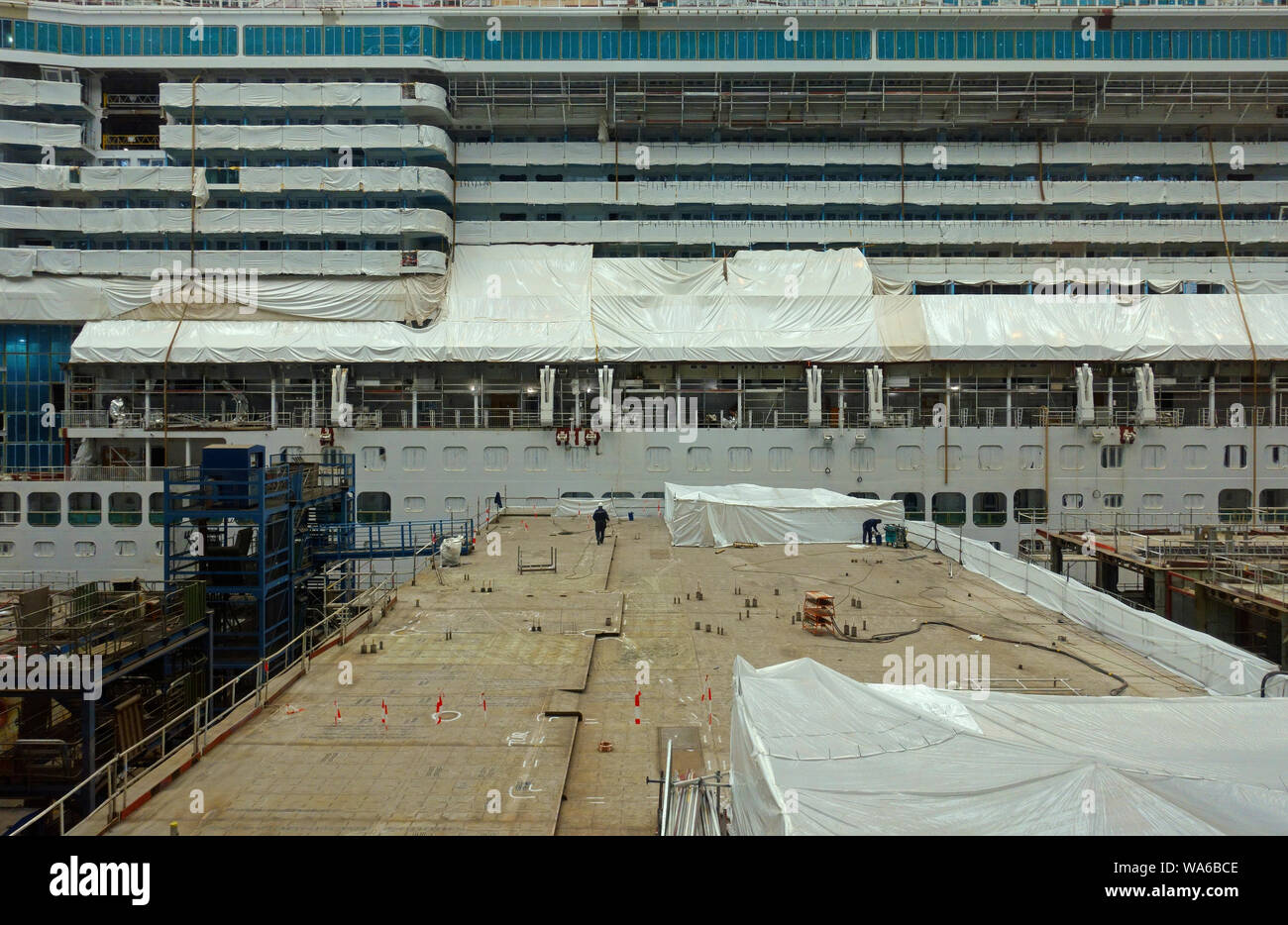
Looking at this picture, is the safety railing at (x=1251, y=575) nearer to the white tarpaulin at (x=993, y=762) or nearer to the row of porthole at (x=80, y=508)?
the white tarpaulin at (x=993, y=762)

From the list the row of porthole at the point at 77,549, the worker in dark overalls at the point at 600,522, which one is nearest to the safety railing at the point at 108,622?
the worker in dark overalls at the point at 600,522

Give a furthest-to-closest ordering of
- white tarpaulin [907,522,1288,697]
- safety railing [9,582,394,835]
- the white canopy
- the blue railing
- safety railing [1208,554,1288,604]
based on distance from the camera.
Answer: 1. the white canopy
2. the blue railing
3. safety railing [1208,554,1288,604]
4. white tarpaulin [907,522,1288,697]
5. safety railing [9,582,394,835]

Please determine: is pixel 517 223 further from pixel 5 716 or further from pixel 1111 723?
pixel 1111 723

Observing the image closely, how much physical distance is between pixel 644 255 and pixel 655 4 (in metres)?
11.6

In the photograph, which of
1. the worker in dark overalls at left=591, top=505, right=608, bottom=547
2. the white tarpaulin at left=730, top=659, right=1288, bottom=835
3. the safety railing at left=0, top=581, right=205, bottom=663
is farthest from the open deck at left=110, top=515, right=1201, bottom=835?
the safety railing at left=0, top=581, right=205, bottom=663

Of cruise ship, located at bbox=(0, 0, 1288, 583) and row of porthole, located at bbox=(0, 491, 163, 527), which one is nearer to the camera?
row of porthole, located at bbox=(0, 491, 163, 527)

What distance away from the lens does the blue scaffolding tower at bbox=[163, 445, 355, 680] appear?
17219 millimetres

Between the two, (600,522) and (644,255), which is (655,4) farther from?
(600,522)

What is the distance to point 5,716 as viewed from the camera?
14602 mm

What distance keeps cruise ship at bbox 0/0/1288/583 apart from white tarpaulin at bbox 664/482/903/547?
7001mm

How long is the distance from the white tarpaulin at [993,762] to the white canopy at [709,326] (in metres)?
25.5

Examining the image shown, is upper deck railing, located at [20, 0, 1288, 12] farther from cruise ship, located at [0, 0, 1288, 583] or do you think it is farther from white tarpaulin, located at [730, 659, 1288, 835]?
white tarpaulin, located at [730, 659, 1288, 835]
